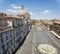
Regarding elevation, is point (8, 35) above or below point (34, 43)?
above

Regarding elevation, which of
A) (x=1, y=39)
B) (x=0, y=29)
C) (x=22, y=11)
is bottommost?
(x=1, y=39)

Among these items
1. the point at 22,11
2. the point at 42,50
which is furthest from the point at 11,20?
the point at 22,11

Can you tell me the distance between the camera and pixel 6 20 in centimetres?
3841

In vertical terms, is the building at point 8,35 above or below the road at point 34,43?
above

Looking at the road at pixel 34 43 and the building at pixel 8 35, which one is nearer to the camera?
the building at pixel 8 35

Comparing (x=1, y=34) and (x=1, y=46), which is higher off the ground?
(x=1, y=34)

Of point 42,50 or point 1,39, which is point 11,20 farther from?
point 42,50

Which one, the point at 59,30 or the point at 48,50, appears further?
the point at 59,30

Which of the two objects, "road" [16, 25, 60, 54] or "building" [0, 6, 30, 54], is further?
"road" [16, 25, 60, 54]

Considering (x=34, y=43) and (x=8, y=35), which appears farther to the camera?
(x=34, y=43)

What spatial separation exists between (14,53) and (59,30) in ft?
180

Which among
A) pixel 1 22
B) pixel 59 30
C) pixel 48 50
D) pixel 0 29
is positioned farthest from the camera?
pixel 59 30

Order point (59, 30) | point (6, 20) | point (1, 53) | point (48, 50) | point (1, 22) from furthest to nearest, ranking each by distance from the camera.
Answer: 1. point (59, 30)
2. point (6, 20)
3. point (1, 22)
4. point (1, 53)
5. point (48, 50)

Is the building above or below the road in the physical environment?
above
